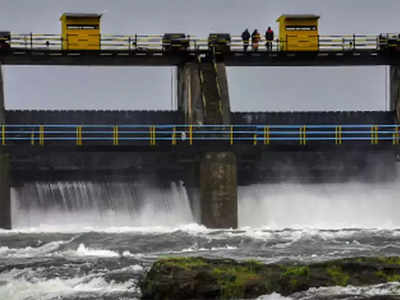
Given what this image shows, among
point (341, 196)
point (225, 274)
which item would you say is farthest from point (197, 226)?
point (225, 274)

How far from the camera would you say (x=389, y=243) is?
29.7 m

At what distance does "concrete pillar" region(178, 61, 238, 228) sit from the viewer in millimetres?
35562

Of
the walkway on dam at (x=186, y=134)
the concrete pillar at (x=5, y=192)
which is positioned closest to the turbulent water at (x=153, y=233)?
the concrete pillar at (x=5, y=192)

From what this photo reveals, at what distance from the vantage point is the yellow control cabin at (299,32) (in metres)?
42.7

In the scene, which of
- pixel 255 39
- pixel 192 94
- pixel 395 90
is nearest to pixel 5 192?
pixel 192 94

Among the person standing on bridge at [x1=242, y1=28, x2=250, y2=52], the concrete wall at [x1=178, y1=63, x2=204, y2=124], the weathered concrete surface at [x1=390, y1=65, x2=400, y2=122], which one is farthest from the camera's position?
the weathered concrete surface at [x1=390, y1=65, x2=400, y2=122]

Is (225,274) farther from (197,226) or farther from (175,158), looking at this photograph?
(175,158)

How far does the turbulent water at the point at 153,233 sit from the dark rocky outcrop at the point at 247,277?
0.36m

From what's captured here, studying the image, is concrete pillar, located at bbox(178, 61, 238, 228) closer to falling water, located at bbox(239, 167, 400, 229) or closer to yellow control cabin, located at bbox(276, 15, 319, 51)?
falling water, located at bbox(239, 167, 400, 229)

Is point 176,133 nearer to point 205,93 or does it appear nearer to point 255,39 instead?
point 205,93

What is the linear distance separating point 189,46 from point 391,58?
A: 9.45m

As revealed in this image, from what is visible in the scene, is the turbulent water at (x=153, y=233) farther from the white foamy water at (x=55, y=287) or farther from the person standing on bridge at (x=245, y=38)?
the person standing on bridge at (x=245, y=38)

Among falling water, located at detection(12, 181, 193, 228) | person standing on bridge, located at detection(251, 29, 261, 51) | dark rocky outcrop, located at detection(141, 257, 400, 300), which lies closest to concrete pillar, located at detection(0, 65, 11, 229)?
falling water, located at detection(12, 181, 193, 228)

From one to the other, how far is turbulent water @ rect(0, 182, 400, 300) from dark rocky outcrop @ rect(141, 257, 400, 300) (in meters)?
0.36
